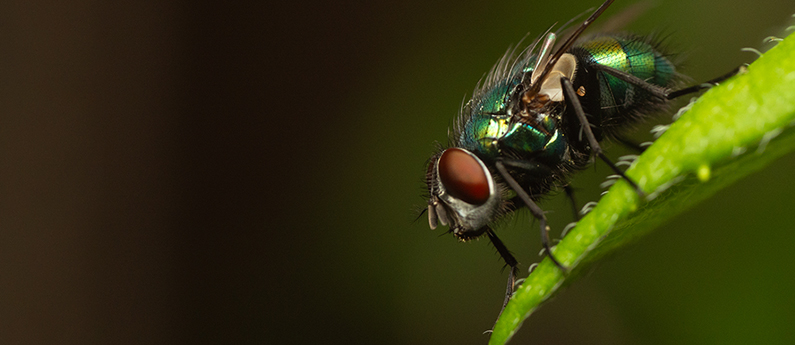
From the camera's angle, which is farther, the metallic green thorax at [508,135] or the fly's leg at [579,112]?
the metallic green thorax at [508,135]

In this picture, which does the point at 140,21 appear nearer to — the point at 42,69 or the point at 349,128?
the point at 42,69

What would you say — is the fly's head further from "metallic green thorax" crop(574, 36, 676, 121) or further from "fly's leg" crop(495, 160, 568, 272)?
"metallic green thorax" crop(574, 36, 676, 121)

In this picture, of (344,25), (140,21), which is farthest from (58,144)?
(344,25)

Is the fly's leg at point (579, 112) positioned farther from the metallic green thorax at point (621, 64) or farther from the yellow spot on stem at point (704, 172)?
the yellow spot on stem at point (704, 172)

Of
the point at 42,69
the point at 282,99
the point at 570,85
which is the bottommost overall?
→ the point at 570,85

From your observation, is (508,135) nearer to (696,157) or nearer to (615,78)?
(615,78)

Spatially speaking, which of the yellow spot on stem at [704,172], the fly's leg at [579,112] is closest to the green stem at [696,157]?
the yellow spot on stem at [704,172]

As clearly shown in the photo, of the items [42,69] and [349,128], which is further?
[349,128]
